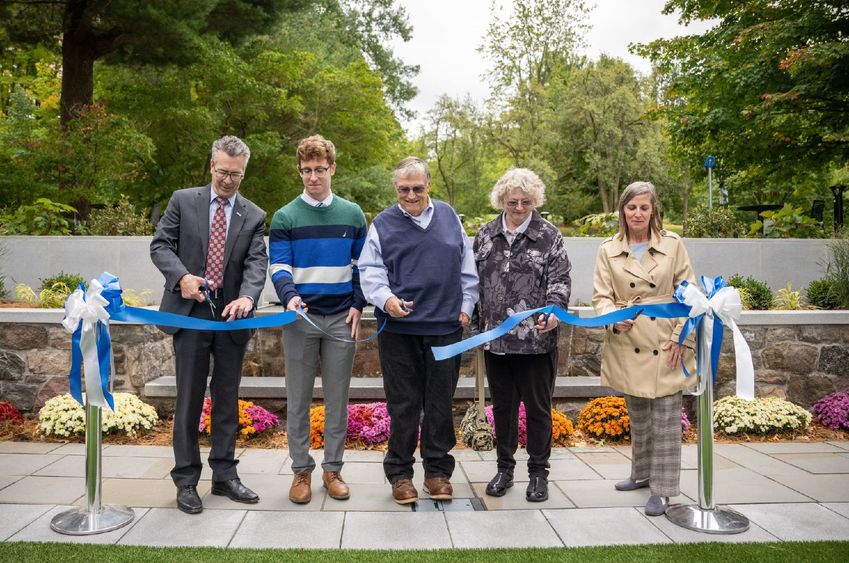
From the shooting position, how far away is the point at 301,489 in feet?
13.2

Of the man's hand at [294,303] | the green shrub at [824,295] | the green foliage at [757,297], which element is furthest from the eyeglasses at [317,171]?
the green shrub at [824,295]

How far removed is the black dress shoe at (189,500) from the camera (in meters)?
3.82

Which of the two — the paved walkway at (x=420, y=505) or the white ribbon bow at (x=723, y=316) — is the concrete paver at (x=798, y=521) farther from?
the white ribbon bow at (x=723, y=316)

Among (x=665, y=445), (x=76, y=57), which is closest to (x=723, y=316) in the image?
(x=665, y=445)

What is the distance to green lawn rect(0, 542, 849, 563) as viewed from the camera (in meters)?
3.19

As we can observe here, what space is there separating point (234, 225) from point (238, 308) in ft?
1.68

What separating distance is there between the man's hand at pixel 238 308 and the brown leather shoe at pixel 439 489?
1.47 m

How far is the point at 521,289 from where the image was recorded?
12.9 ft

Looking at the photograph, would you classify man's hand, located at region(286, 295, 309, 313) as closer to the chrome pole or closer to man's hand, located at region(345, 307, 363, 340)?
man's hand, located at region(345, 307, 363, 340)

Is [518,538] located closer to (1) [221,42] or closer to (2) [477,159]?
(1) [221,42]

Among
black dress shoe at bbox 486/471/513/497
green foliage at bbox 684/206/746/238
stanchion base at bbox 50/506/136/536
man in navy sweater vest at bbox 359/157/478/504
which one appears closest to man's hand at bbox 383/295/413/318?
man in navy sweater vest at bbox 359/157/478/504

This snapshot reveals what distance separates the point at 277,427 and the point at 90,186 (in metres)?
6.23

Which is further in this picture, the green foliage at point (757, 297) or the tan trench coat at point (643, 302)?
the green foliage at point (757, 297)

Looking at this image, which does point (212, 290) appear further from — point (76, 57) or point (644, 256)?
point (76, 57)
